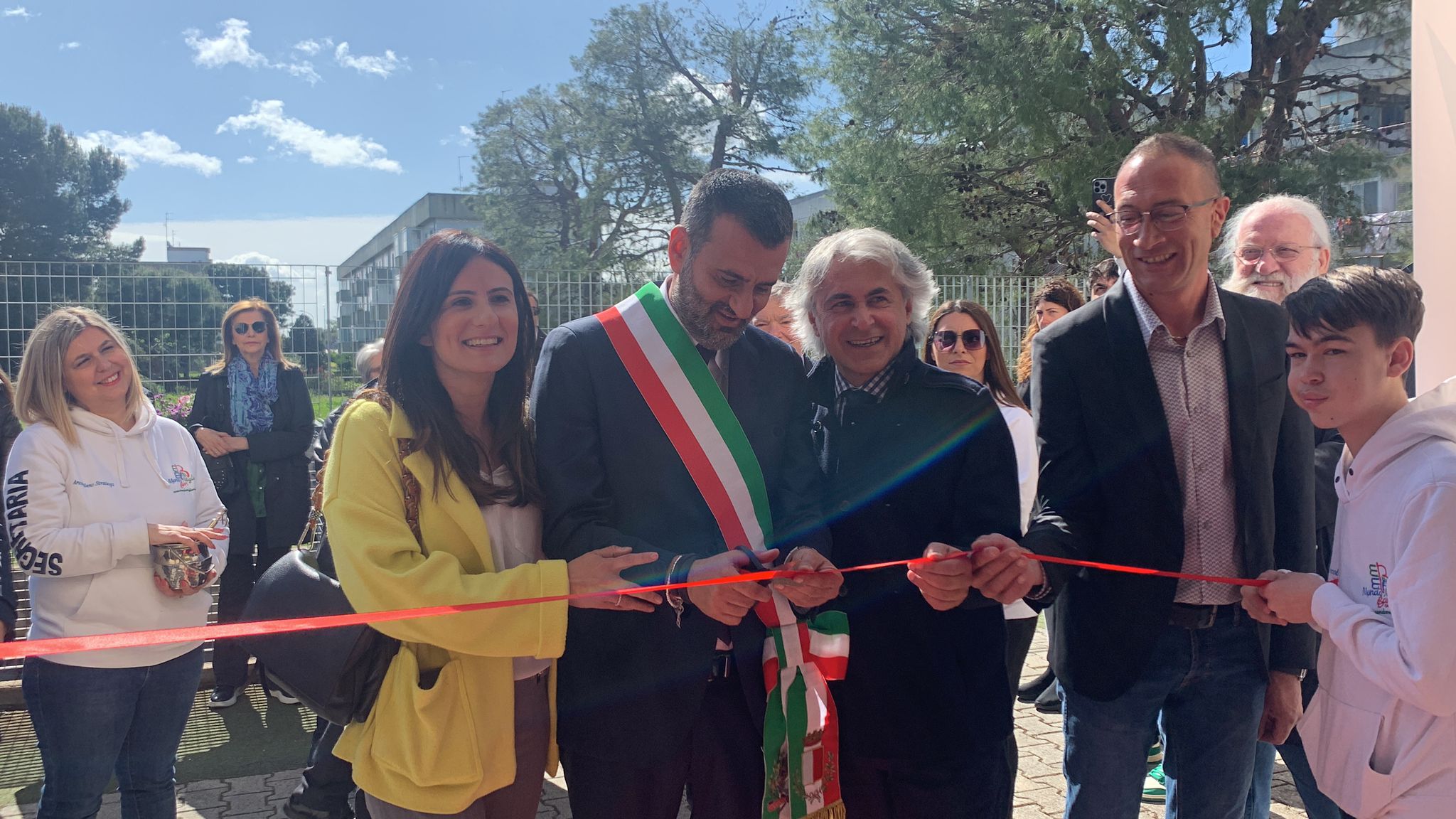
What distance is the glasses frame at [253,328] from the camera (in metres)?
5.74

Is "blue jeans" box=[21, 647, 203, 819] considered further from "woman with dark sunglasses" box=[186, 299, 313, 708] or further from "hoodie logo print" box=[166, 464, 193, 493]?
"woman with dark sunglasses" box=[186, 299, 313, 708]

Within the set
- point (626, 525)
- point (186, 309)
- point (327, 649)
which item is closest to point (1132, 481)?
point (626, 525)

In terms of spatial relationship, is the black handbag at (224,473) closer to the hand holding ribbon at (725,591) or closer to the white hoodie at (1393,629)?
the hand holding ribbon at (725,591)

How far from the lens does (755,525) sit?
238 cm

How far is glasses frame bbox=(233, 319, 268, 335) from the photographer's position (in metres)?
5.74

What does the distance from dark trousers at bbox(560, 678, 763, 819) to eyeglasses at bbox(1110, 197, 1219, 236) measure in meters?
1.54

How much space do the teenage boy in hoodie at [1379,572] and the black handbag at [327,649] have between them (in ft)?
6.67

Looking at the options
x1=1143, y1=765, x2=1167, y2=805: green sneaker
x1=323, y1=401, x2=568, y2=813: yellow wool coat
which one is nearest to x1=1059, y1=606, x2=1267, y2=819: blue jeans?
x1=323, y1=401, x2=568, y2=813: yellow wool coat

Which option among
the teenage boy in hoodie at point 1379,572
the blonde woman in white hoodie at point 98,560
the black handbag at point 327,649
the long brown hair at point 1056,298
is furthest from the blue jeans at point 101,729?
the long brown hair at point 1056,298

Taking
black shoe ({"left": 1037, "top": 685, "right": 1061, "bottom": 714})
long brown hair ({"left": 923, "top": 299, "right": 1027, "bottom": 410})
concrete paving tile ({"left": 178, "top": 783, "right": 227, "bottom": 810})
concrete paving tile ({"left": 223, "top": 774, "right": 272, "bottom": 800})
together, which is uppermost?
long brown hair ({"left": 923, "top": 299, "right": 1027, "bottom": 410})

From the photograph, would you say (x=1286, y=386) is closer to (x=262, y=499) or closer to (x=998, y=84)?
(x=262, y=499)

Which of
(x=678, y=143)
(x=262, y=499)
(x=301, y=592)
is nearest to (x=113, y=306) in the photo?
(x=262, y=499)

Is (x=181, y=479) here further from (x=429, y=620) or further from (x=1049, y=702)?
(x=1049, y=702)

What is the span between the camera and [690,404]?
7.79 ft
